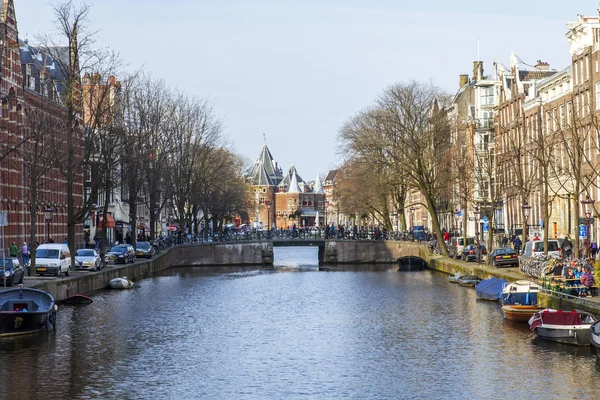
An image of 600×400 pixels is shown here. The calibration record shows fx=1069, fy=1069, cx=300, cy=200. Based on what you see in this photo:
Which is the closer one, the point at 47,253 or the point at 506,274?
the point at 506,274

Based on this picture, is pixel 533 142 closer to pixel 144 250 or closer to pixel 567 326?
pixel 144 250

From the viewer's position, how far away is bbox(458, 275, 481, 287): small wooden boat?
229 ft

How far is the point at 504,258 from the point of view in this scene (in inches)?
2827

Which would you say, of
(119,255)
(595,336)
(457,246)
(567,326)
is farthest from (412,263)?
(595,336)

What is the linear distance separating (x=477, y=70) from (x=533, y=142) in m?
50.7

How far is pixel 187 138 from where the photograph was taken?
108875mm

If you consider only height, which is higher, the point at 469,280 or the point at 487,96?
the point at 487,96

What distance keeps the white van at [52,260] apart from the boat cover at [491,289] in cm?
2451

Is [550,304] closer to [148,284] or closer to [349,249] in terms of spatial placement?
[148,284]

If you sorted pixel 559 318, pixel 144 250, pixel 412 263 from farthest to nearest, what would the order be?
pixel 412 263 → pixel 144 250 → pixel 559 318

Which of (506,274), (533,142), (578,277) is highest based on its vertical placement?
(533,142)

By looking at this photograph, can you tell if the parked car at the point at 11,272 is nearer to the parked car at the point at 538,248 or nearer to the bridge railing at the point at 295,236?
the parked car at the point at 538,248

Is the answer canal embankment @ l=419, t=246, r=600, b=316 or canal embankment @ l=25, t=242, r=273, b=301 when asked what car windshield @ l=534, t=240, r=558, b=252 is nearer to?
canal embankment @ l=419, t=246, r=600, b=316

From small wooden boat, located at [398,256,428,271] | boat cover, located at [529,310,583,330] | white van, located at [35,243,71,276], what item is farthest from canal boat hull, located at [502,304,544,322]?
small wooden boat, located at [398,256,428,271]
